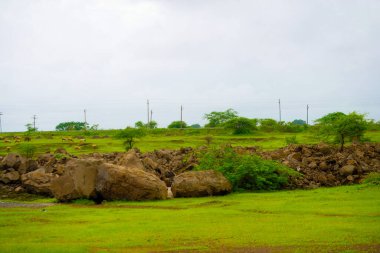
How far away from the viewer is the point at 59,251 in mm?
12695

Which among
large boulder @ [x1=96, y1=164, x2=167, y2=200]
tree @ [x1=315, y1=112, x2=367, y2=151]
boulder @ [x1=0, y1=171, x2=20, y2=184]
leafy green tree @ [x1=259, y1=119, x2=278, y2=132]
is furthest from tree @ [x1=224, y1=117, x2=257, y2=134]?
large boulder @ [x1=96, y1=164, x2=167, y2=200]

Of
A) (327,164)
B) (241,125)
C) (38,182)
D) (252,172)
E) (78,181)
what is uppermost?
(241,125)

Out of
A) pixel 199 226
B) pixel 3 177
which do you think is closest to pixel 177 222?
pixel 199 226

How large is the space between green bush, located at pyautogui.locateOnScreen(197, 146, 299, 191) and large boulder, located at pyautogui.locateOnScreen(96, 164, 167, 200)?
5700 mm

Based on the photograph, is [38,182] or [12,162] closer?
[38,182]

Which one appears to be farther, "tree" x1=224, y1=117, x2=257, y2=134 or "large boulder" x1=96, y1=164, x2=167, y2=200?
"tree" x1=224, y1=117, x2=257, y2=134

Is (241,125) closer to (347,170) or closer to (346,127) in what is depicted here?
(346,127)

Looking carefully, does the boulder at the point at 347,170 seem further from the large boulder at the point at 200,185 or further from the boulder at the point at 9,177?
the boulder at the point at 9,177

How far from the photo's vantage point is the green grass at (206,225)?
13.3m

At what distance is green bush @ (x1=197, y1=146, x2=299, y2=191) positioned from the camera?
94.5 feet

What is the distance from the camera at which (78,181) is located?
25.8 metres

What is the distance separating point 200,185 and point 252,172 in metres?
4.52

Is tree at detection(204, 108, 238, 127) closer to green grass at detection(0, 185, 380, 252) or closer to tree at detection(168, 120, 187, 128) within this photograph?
tree at detection(168, 120, 187, 128)

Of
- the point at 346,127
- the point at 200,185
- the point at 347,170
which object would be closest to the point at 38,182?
the point at 200,185
